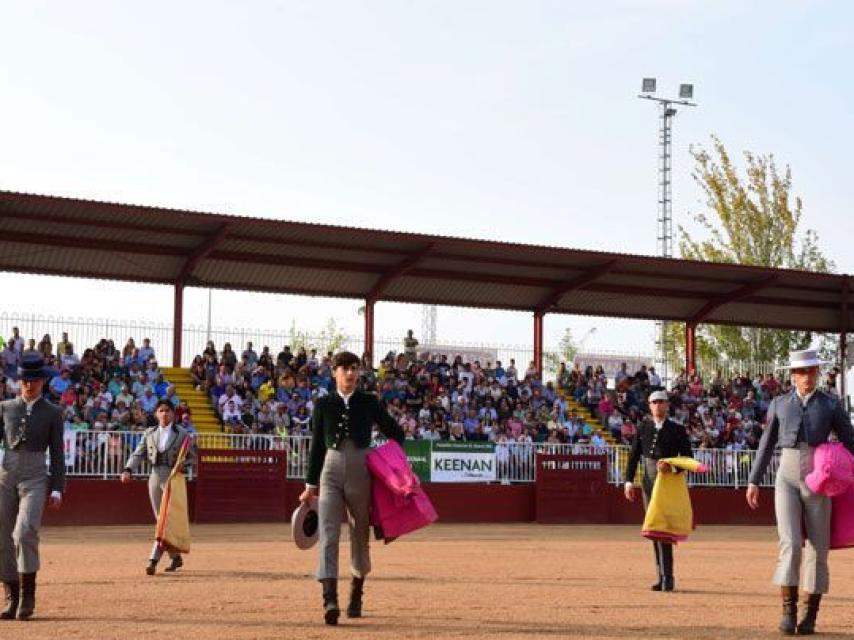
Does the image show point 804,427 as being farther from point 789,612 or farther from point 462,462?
point 462,462

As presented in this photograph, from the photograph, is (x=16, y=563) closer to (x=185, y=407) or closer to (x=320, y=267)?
(x=185, y=407)

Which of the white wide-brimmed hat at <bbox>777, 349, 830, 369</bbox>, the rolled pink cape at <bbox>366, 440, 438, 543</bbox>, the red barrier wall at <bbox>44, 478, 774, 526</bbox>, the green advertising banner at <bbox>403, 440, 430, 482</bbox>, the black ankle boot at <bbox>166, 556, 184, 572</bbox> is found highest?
the white wide-brimmed hat at <bbox>777, 349, 830, 369</bbox>

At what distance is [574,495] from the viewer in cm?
3097

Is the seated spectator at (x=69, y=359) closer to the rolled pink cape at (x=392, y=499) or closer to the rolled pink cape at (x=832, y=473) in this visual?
the rolled pink cape at (x=392, y=499)

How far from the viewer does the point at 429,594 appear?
12.7m

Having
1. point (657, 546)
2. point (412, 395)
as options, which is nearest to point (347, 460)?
point (657, 546)

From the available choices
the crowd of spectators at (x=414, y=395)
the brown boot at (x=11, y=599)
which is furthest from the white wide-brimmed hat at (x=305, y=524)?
the crowd of spectators at (x=414, y=395)

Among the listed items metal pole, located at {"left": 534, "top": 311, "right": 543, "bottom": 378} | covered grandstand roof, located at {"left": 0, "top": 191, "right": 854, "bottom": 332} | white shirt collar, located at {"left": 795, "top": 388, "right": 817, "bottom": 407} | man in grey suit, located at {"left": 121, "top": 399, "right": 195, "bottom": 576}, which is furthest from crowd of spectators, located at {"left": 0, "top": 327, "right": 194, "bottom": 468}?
white shirt collar, located at {"left": 795, "top": 388, "right": 817, "bottom": 407}

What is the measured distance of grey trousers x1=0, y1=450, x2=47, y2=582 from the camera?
10.6 m

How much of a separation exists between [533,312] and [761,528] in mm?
8319

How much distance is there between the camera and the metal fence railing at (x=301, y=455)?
86.6 ft

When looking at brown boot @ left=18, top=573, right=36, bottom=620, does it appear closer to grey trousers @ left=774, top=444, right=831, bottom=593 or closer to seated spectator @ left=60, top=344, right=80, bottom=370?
grey trousers @ left=774, top=444, right=831, bottom=593

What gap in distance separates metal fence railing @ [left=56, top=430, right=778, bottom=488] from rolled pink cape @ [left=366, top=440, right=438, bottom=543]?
1616cm

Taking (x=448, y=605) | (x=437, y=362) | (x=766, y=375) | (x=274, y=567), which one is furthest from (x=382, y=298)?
(x=448, y=605)
